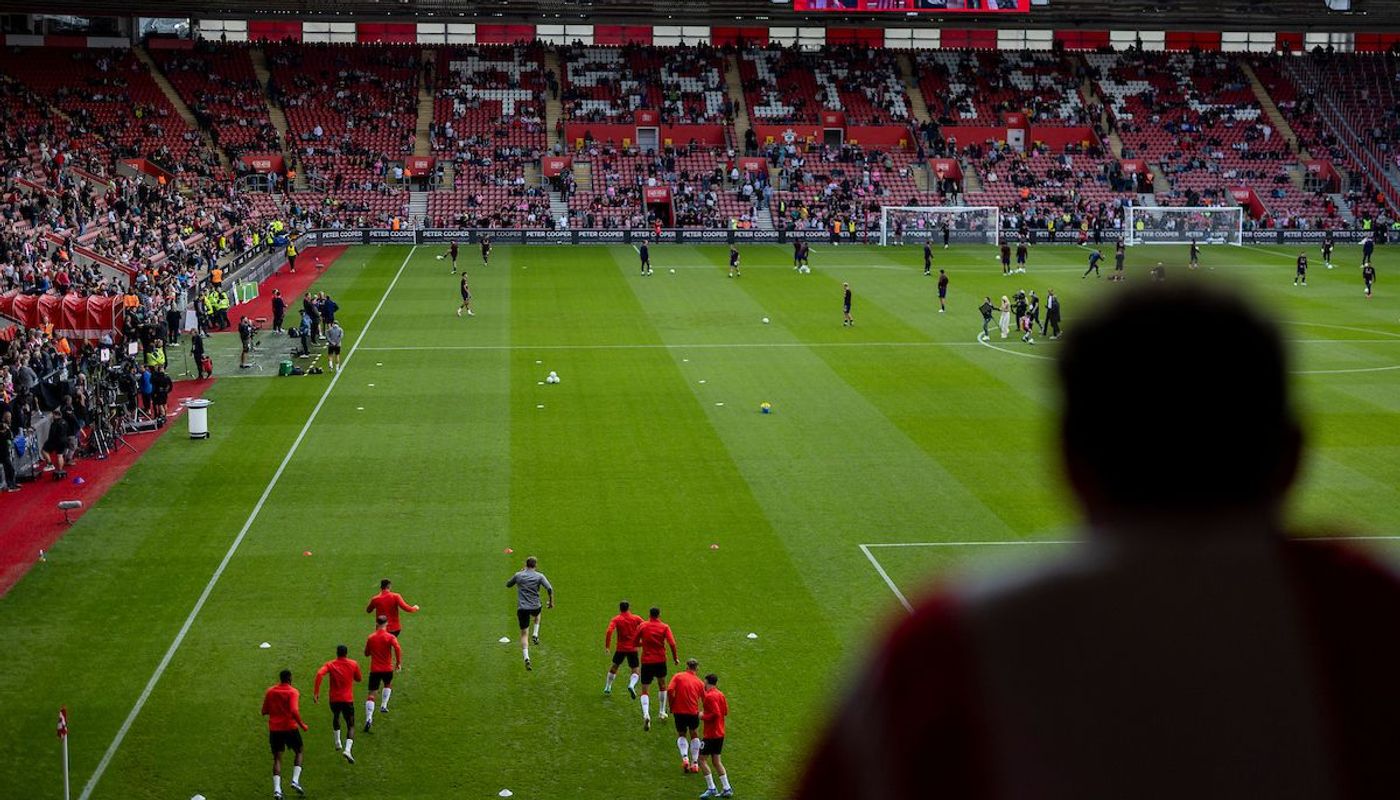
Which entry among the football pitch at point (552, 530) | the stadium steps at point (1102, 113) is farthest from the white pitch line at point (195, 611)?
the stadium steps at point (1102, 113)

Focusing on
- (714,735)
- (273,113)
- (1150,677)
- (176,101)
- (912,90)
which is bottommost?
(714,735)

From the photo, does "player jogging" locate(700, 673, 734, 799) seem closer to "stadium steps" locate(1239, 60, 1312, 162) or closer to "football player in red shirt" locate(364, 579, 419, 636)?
"football player in red shirt" locate(364, 579, 419, 636)

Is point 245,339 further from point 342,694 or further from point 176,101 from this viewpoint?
point 176,101

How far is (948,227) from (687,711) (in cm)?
Result: 6461

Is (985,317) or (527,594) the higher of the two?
(985,317)

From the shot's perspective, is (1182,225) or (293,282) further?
(1182,225)

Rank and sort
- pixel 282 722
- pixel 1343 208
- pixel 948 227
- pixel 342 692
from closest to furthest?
pixel 282 722 < pixel 342 692 < pixel 948 227 < pixel 1343 208

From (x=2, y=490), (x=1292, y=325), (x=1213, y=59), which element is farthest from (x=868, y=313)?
(x=1213, y=59)

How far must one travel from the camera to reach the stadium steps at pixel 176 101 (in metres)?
82.7

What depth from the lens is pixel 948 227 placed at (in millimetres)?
77938

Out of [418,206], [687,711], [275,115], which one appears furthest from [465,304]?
[275,115]

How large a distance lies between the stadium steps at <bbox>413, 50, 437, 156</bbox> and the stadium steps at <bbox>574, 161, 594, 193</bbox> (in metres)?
8.77

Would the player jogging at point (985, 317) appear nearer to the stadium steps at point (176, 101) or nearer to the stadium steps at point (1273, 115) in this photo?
the stadium steps at point (1273, 115)

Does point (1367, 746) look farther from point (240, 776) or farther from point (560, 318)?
point (560, 318)
